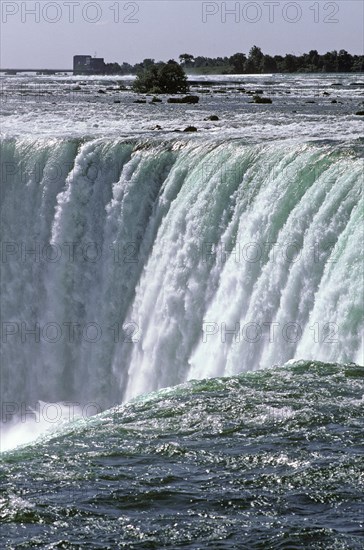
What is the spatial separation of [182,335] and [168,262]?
148cm

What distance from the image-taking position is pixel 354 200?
15.8m

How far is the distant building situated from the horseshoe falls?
13615 centimetres

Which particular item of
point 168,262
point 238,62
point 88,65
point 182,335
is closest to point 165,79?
point 168,262

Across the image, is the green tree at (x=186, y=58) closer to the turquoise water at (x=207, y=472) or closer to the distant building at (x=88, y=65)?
the distant building at (x=88, y=65)

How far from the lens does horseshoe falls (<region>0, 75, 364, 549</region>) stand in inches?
381

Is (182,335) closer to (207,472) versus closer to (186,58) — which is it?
(207,472)

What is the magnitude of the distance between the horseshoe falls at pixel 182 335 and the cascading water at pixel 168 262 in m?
0.03

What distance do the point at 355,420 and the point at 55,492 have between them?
3291 mm

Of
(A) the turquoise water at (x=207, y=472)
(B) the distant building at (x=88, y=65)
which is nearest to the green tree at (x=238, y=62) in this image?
(B) the distant building at (x=88, y=65)

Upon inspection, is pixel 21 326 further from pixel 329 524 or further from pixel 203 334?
pixel 329 524

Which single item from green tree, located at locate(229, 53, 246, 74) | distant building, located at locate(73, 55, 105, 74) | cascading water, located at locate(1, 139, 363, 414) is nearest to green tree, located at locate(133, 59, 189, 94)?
cascading water, located at locate(1, 139, 363, 414)

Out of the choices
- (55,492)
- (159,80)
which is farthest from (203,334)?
(159,80)

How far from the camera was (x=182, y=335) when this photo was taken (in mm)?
Result: 18516

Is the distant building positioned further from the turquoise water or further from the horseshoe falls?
the turquoise water
